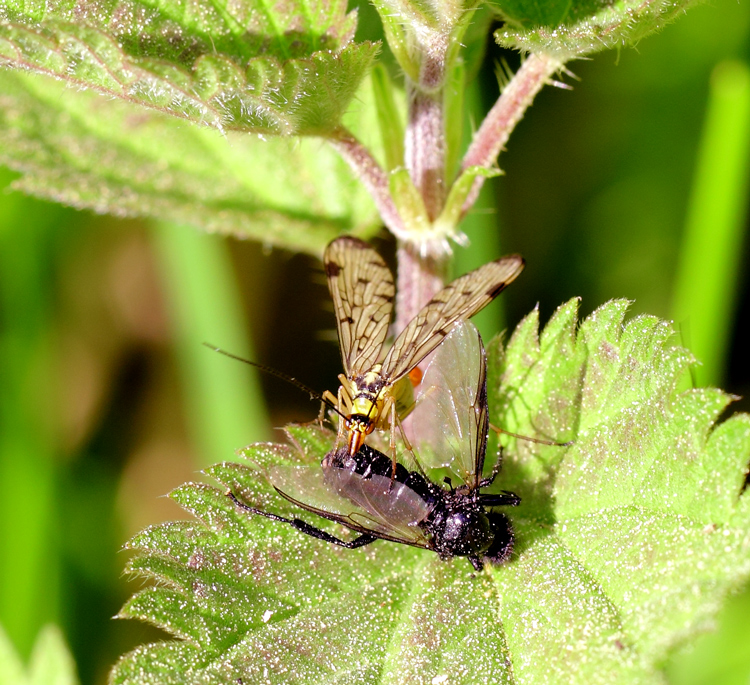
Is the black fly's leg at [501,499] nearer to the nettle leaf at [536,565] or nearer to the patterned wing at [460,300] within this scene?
the nettle leaf at [536,565]

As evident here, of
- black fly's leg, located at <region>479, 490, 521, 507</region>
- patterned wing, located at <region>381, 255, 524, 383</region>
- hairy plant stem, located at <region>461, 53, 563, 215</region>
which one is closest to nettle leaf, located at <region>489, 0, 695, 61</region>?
hairy plant stem, located at <region>461, 53, 563, 215</region>

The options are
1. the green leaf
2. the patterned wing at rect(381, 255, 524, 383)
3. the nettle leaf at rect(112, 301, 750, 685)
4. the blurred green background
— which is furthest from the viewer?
the blurred green background

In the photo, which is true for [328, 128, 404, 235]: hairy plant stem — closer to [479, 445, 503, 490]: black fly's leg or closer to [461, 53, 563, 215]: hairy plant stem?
[461, 53, 563, 215]: hairy plant stem

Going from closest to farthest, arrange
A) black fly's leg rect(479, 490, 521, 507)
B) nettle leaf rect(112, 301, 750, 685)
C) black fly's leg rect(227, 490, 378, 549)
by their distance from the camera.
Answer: nettle leaf rect(112, 301, 750, 685), black fly's leg rect(227, 490, 378, 549), black fly's leg rect(479, 490, 521, 507)

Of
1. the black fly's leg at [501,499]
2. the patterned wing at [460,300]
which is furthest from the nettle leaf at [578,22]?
the black fly's leg at [501,499]

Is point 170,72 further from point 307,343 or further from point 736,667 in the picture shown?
point 736,667

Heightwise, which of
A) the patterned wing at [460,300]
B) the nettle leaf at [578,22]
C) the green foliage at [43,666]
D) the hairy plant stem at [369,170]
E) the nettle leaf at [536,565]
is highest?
the nettle leaf at [578,22]

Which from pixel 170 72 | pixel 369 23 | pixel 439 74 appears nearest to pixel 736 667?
pixel 439 74
